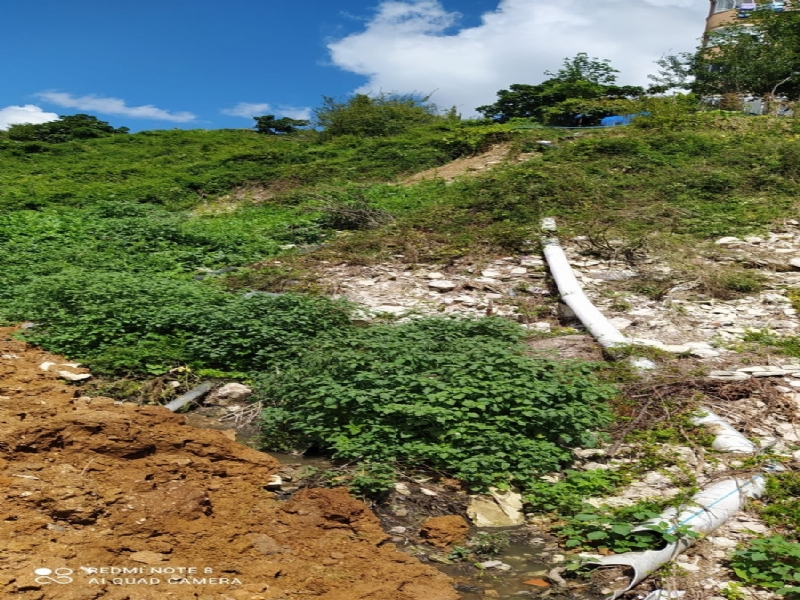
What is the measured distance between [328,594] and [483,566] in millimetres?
881

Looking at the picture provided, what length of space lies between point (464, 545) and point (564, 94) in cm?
2285

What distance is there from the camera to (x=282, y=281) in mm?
8508

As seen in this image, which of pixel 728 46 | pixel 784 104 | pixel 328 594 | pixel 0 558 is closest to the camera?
pixel 0 558

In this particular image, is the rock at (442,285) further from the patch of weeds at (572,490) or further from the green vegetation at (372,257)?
the patch of weeds at (572,490)

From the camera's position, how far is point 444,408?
454cm

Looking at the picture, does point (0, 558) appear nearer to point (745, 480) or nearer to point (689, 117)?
point (745, 480)

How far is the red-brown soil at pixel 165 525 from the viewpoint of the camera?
A: 2830 millimetres

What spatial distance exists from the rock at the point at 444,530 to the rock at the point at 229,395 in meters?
2.41

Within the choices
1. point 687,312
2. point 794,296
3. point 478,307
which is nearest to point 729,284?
point 794,296

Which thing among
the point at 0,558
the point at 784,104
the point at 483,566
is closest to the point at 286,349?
the point at 483,566

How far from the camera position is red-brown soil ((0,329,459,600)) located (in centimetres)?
283

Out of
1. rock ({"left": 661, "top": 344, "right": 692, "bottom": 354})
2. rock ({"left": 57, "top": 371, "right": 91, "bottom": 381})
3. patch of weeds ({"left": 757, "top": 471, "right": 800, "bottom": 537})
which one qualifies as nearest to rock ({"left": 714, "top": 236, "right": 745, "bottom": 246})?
rock ({"left": 661, "top": 344, "right": 692, "bottom": 354})

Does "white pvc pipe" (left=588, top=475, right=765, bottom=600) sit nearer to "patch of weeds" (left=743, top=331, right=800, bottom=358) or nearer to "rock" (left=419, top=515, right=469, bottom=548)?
"rock" (left=419, top=515, right=469, bottom=548)

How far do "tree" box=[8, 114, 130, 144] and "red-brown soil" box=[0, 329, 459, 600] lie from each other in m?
25.9
